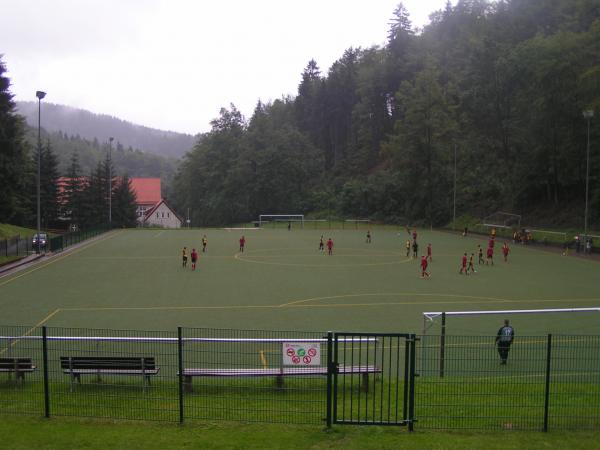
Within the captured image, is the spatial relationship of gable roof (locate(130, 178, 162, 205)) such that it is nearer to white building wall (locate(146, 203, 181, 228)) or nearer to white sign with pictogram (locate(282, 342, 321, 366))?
white building wall (locate(146, 203, 181, 228))

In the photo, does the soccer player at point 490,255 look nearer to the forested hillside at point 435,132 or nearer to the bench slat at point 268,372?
the forested hillside at point 435,132

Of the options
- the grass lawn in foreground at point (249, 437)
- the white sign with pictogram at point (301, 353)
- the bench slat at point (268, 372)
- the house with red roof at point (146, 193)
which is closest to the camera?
the grass lawn in foreground at point (249, 437)

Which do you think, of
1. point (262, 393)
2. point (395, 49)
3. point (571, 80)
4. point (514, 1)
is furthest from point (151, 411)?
point (395, 49)

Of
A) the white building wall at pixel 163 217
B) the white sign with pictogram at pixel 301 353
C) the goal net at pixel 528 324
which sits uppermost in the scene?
the white sign with pictogram at pixel 301 353

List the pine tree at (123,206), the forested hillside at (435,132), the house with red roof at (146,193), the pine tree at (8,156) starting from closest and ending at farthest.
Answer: the pine tree at (8,156) < the forested hillside at (435,132) < the pine tree at (123,206) < the house with red roof at (146,193)

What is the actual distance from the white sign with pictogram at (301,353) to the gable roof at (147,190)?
116m

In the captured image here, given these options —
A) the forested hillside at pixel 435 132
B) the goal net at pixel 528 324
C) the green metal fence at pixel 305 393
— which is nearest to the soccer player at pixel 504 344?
the green metal fence at pixel 305 393

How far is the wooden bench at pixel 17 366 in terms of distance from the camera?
967cm

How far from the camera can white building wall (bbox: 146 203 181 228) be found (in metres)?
107

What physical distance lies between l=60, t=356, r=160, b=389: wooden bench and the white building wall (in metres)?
99.6

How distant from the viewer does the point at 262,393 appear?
938 centimetres

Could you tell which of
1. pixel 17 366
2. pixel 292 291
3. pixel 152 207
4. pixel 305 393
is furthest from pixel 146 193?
pixel 305 393

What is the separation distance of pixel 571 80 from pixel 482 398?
5497 centimetres

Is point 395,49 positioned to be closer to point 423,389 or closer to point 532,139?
point 532,139
